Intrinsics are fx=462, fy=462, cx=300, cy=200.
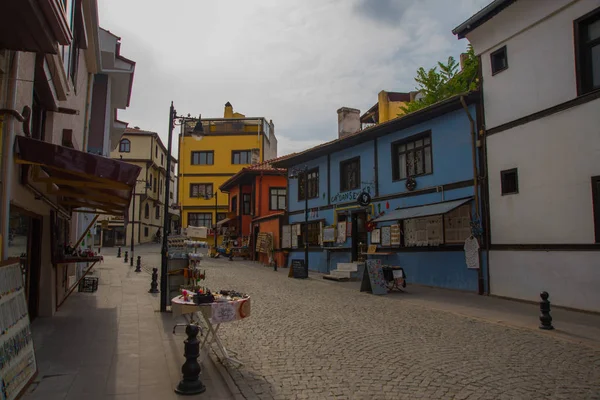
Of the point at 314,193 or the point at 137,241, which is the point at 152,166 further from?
the point at 314,193

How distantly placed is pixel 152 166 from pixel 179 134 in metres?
4.64

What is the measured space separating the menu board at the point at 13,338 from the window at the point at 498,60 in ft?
41.5

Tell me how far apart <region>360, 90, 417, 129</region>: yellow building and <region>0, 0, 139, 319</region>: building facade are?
22.0 meters

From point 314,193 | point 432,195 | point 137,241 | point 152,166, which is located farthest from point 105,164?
point 152,166

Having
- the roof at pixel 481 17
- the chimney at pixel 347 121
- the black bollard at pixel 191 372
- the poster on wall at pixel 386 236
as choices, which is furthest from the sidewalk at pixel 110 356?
the chimney at pixel 347 121

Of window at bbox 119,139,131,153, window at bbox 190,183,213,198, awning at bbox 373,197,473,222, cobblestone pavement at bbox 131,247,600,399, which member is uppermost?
window at bbox 119,139,131,153

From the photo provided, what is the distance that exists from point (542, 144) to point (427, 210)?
3.98 meters

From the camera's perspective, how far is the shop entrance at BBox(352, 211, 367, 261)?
1923 centimetres

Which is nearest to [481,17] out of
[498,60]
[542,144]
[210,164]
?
[498,60]

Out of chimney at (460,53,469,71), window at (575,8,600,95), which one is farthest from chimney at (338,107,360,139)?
window at (575,8,600,95)

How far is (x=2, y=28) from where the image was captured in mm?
4504

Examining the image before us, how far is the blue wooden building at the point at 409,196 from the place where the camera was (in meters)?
14.0

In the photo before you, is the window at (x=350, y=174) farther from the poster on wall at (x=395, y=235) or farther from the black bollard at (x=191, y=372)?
the black bollard at (x=191, y=372)

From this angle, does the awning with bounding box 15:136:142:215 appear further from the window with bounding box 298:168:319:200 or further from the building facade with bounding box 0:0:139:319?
the window with bounding box 298:168:319:200
